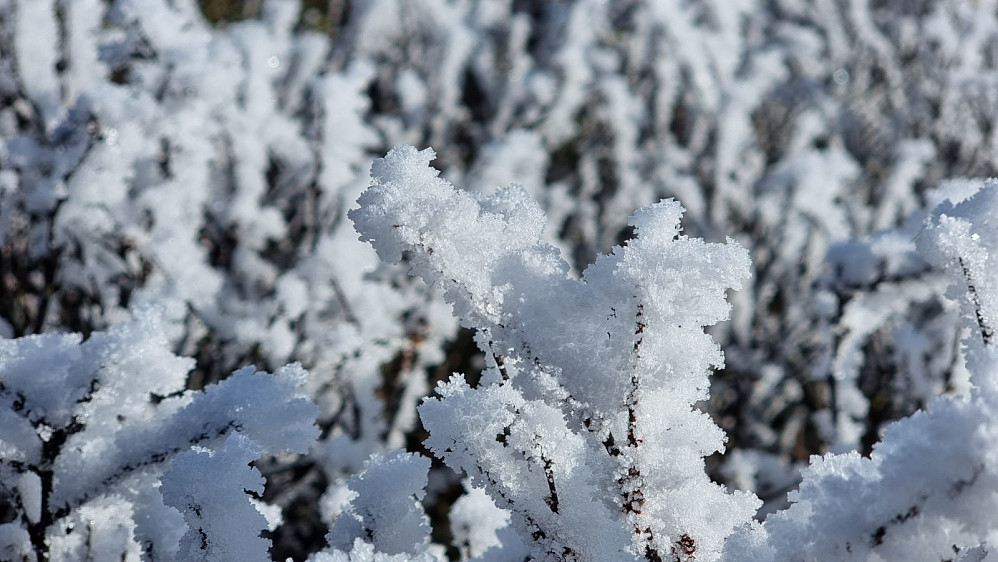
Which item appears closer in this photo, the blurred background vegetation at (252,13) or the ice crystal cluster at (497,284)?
the ice crystal cluster at (497,284)

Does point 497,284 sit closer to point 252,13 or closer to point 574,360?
point 574,360

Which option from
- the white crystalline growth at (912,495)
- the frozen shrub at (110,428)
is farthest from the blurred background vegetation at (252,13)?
the white crystalline growth at (912,495)

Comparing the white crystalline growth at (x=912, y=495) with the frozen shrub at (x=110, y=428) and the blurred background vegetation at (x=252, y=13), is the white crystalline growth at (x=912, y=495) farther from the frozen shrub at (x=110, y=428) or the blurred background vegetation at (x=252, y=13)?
the blurred background vegetation at (x=252, y=13)

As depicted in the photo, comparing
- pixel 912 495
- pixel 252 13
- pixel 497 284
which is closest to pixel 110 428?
pixel 497 284

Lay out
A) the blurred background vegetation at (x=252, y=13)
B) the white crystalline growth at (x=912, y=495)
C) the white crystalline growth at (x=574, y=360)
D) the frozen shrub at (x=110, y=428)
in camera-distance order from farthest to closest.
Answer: the blurred background vegetation at (x=252, y=13)
the frozen shrub at (x=110, y=428)
the white crystalline growth at (x=574, y=360)
the white crystalline growth at (x=912, y=495)

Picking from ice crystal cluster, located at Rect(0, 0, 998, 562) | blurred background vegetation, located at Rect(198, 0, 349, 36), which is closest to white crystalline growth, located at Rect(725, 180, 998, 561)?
ice crystal cluster, located at Rect(0, 0, 998, 562)

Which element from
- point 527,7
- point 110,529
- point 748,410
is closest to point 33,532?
point 110,529

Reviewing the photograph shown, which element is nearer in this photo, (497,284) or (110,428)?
(497,284)

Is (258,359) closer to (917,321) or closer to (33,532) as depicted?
(33,532)

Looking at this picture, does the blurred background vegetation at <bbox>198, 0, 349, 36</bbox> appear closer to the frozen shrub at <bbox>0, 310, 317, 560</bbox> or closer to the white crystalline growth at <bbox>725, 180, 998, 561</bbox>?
the frozen shrub at <bbox>0, 310, 317, 560</bbox>
